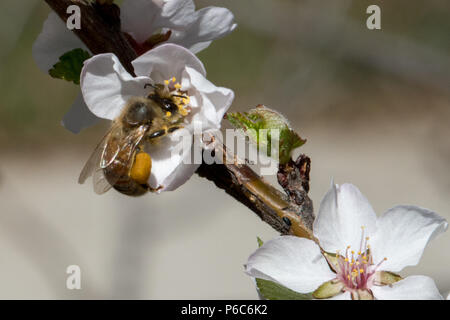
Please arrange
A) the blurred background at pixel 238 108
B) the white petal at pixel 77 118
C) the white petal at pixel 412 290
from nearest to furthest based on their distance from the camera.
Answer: the white petal at pixel 412 290, the white petal at pixel 77 118, the blurred background at pixel 238 108

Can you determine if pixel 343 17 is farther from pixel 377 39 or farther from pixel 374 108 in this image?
pixel 374 108

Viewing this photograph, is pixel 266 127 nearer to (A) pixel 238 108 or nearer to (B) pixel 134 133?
(B) pixel 134 133

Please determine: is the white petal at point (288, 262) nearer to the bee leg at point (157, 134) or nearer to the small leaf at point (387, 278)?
the small leaf at point (387, 278)

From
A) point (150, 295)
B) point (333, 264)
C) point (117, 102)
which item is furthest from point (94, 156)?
point (150, 295)

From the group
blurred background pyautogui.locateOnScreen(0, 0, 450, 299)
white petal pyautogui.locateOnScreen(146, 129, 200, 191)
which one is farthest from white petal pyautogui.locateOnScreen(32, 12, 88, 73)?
blurred background pyautogui.locateOnScreen(0, 0, 450, 299)

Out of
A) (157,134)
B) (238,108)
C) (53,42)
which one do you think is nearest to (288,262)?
(157,134)

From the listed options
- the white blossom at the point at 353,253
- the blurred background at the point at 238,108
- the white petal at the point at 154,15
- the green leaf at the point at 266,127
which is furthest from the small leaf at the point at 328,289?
the blurred background at the point at 238,108
